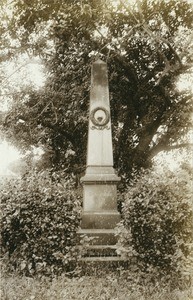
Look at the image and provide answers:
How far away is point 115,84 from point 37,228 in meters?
9.40

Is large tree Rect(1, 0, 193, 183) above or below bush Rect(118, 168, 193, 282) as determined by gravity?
above

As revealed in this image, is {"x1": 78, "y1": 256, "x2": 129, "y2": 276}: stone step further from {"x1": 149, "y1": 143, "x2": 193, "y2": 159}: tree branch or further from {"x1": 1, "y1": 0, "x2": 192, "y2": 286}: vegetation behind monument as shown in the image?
{"x1": 149, "y1": 143, "x2": 193, "y2": 159}: tree branch

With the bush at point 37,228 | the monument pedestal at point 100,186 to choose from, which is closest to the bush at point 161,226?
the monument pedestal at point 100,186

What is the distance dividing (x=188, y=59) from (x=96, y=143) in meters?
8.06

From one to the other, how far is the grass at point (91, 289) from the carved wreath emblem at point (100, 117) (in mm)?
4089

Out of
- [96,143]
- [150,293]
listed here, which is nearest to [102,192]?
[96,143]

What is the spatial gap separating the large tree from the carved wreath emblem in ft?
14.3

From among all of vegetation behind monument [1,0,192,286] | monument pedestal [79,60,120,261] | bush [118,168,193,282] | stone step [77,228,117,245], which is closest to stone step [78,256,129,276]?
monument pedestal [79,60,120,261]

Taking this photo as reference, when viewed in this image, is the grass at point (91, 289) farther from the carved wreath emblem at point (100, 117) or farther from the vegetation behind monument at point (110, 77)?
the vegetation behind monument at point (110, 77)

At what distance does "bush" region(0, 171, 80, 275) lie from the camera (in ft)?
25.3

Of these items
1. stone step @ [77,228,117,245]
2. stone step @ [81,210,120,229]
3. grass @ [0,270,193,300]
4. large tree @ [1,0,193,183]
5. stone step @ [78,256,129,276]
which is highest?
large tree @ [1,0,193,183]

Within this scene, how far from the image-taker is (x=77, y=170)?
54.4 ft

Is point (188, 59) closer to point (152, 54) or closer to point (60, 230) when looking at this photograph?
point (152, 54)

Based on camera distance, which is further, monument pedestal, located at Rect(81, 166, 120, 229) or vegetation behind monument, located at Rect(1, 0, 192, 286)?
vegetation behind monument, located at Rect(1, 0, 192, 286)
